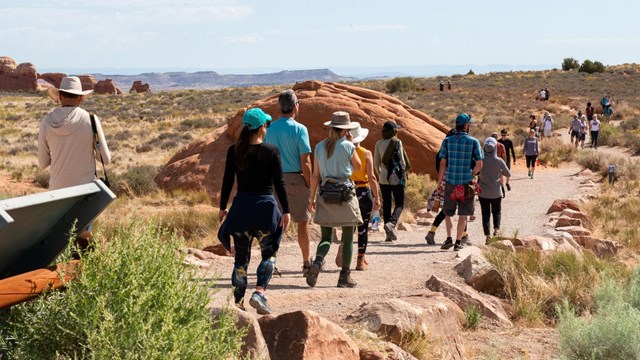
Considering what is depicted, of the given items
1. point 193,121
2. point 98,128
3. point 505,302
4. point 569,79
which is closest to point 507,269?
point 505,302

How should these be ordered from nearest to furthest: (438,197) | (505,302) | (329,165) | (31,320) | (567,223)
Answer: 1. (31,320)
2. (329,165)
3. (505,302)
4. (438,197)
5. (567,223)

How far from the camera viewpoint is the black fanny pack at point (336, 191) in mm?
7457

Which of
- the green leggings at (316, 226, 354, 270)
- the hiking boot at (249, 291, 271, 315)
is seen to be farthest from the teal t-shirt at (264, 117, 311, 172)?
the hiking boot at (249, 291, 271, 315)

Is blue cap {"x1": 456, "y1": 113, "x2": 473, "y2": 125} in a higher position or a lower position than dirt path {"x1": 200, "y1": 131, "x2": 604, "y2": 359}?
higher

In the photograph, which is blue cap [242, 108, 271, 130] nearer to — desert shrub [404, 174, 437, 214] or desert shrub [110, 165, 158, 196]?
desert shrub [404, 174, 437, 214]

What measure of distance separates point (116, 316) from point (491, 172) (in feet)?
27.1

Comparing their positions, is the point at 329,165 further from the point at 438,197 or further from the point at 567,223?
the point at 567,223

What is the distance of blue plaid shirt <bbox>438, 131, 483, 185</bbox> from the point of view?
9.77m

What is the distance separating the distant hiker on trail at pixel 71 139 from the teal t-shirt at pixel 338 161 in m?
2.14

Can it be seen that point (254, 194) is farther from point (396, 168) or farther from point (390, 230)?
point (390, 230)

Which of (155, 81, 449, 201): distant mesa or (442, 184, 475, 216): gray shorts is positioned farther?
(155, 81, 449, 201): distant mesa

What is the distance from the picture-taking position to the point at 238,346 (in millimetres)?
3994

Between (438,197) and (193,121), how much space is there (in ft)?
99.0

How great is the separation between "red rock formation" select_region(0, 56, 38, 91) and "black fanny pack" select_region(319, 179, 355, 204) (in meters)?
96.0
